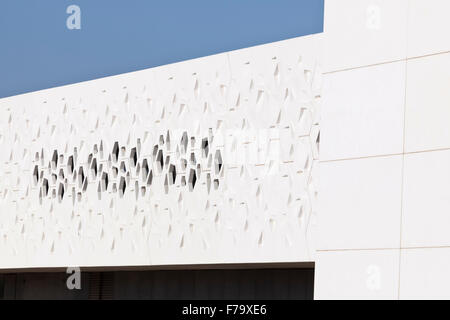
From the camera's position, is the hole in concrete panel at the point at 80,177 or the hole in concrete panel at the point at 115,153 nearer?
the hole in concrete panel at the point at 115,153

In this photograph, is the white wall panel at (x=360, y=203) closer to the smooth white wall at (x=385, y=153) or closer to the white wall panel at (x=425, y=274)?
the smooth white wall at (x=385, y=153)

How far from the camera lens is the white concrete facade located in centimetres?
1034

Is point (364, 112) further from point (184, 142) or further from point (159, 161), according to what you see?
point (159, 161)

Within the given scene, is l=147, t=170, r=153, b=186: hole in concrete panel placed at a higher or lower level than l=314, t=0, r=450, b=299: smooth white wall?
higher

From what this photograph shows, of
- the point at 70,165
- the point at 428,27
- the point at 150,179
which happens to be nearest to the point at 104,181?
the point at 70,165

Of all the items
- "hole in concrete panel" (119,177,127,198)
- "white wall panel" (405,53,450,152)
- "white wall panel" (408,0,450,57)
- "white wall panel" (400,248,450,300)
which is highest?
"hole in concrete panel" (119,177,127,198)

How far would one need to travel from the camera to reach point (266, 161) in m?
21.6

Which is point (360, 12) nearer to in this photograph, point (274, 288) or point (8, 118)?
point (274, 288)

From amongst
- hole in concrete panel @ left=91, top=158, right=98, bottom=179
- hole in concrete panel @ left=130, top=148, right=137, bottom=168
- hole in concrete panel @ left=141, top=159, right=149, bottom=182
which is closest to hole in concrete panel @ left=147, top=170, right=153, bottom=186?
hole in concrete panel @ left=141, top=159, right=149, bottom=182

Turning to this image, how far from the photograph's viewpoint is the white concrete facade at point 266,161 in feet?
33.9

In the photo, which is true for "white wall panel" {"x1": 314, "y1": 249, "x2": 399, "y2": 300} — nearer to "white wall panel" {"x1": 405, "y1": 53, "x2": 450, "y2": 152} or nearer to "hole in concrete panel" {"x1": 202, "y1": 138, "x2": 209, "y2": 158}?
"white wall panel" {"x1": 405, "y1": 53, "x2": 450, "y2": 152}

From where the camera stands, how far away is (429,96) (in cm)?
1030

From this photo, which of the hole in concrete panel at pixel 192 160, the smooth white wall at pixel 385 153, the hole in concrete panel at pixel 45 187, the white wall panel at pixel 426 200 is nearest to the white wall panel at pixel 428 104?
the smooth white wall at pixel 385 153

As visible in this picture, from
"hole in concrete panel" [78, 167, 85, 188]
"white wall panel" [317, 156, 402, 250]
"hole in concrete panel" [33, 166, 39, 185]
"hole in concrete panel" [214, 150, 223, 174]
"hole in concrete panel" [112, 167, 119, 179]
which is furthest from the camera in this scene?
"hole in concrete panel" [33, 166, 39, 185]
